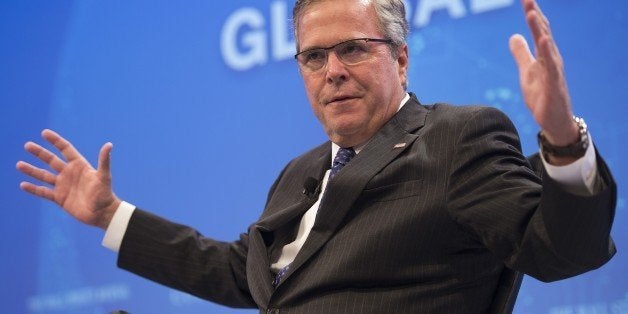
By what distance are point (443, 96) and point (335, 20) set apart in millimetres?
735

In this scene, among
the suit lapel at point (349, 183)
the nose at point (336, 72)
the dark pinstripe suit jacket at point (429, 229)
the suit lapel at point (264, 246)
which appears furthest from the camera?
the nose at point (336, 72)

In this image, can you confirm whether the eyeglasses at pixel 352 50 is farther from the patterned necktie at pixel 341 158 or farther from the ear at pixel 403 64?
the patterned necktie at pixel 341 158

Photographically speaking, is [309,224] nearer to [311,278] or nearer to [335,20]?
[311,278]

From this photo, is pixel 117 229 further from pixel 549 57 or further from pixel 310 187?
pixel 549 57

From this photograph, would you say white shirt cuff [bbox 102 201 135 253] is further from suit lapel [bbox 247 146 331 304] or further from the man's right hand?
suit lapel [bbox 247 146 331 304]

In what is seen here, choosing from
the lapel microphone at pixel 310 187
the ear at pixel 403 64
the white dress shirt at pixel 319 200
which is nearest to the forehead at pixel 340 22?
the ear at pixel 403 64

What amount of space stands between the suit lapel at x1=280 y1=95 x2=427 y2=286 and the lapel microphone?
0.19 m

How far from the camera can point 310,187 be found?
212cm

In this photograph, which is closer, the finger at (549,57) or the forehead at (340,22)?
the finger at (549,57)

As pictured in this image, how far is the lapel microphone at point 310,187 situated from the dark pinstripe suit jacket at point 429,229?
0.64ft

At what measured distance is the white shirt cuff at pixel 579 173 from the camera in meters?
1.43

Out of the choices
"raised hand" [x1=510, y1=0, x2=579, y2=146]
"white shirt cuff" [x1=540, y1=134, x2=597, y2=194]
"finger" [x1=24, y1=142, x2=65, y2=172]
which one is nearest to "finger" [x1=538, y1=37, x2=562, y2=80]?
"raised hand" [x1=510, y1=0, x2=579, y2=146]

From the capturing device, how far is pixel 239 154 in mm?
3352

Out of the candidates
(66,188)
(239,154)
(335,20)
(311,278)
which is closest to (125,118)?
(239,154)
